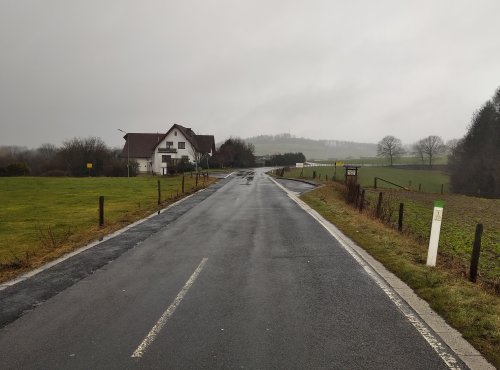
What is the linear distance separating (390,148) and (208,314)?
139m

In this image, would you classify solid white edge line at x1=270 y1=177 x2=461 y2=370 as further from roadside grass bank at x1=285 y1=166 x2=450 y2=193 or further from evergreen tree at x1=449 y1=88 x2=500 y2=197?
evergreen tree at x1=449 y1=88 x2=500 y2=197

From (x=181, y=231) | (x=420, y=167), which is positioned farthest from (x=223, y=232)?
(x=420, y=167)

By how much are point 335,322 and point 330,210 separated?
42.6 ft

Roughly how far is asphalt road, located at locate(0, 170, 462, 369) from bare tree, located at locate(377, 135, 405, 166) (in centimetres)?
13382

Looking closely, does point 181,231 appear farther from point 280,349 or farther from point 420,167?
point 420,167

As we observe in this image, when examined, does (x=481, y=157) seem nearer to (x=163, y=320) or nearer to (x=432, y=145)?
(x=163, y=320)

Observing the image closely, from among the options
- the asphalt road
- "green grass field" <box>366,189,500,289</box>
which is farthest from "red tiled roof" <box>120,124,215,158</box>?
the asphalt road

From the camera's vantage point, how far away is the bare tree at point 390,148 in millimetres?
134125

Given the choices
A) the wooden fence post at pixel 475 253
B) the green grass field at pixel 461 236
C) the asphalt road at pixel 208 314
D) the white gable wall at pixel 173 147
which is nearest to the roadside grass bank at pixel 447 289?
the wooden fence post at pixel 475 253

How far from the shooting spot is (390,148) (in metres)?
134

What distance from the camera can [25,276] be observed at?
7910 mm

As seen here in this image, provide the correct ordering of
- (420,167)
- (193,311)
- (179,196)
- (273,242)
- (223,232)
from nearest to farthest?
(193,311) → (273,242) → (223,232) → (179,196) → (420,167)

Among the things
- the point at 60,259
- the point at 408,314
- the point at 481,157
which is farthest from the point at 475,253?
the point at 481,157

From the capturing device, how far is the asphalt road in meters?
4.44
